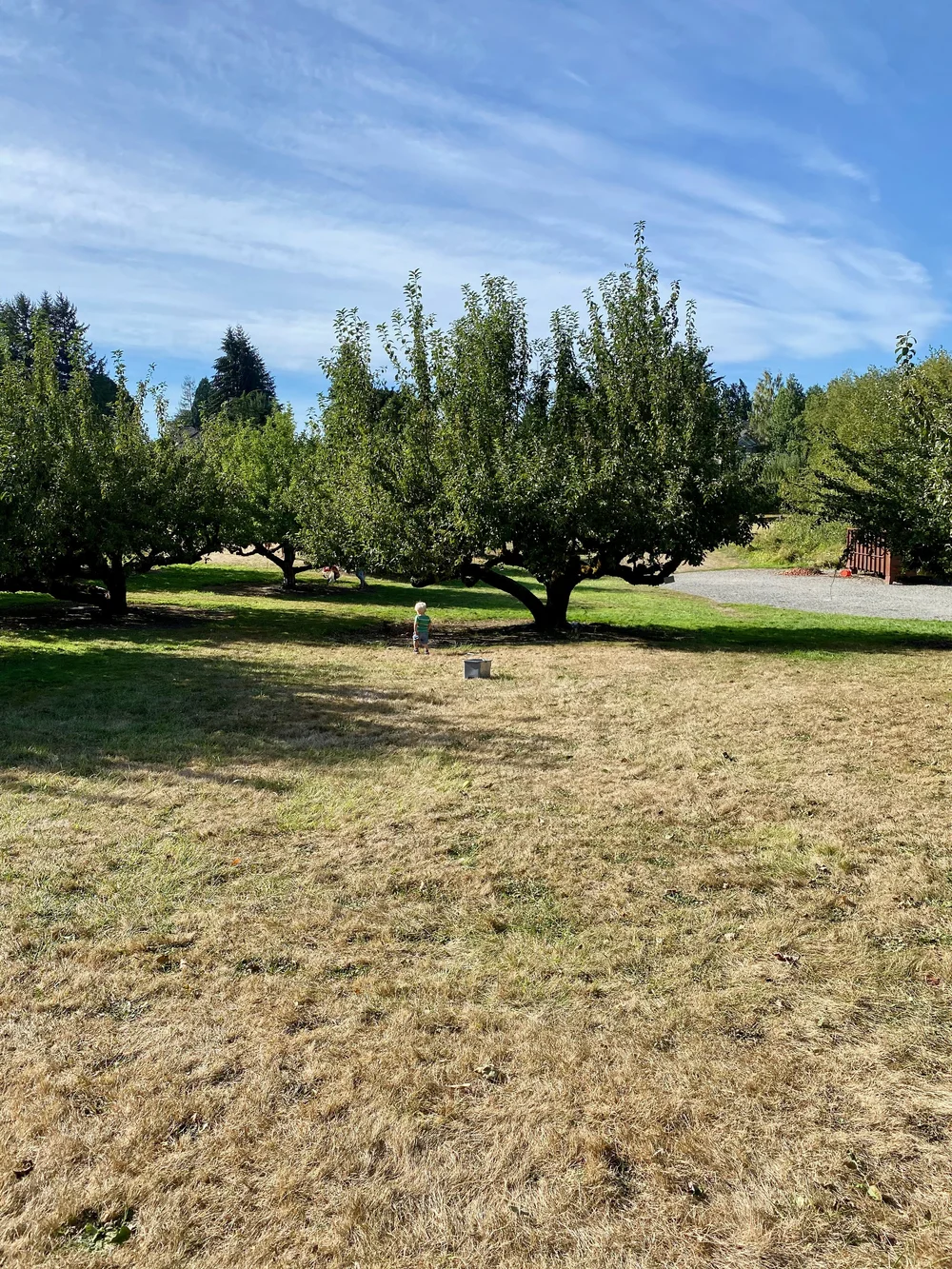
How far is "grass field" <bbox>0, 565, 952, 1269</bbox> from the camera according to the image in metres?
2.53

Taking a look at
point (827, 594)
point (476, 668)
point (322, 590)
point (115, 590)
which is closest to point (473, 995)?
point (476, 668)

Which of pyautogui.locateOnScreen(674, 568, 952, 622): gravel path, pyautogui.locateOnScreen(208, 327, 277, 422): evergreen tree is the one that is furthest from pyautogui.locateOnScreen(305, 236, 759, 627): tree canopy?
pyautogui.locateOnScreen(208, 327, 277, 422): evergreen tree

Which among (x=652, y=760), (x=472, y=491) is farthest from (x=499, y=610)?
(x=652, y=760)

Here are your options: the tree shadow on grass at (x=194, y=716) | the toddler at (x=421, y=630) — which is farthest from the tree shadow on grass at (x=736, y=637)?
the tree shadow on grass at (x=194, y=716)

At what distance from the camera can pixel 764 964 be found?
3936 millimetres

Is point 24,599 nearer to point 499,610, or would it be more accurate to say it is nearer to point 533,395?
point 499,610

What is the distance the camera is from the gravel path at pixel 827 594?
2247cm

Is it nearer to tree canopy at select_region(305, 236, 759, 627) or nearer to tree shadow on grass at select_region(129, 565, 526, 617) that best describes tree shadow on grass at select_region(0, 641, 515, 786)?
tree canopy at select_region(305, 236, 759, 627)

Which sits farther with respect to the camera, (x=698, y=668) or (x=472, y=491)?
(x=472, y=491)

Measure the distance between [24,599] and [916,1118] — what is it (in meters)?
21.4

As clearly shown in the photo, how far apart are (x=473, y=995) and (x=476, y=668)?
774cm

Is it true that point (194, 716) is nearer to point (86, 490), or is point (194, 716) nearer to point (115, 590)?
point (86, 490)

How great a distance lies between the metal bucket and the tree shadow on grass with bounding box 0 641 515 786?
1103 millimetres

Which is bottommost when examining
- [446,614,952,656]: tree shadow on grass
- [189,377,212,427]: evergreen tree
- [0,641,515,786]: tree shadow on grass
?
[0,641,515,786]: tree shadow on grass
